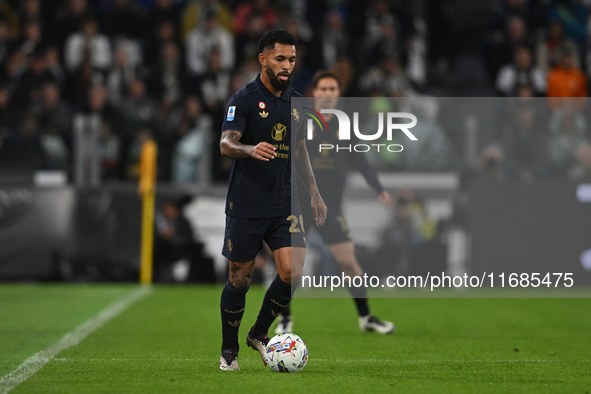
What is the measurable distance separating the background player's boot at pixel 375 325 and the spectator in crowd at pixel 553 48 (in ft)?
29.5

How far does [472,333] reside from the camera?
7844mm

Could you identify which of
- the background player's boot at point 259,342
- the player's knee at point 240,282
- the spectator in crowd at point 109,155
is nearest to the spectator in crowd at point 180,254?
the spectator in crowd at point 109,155

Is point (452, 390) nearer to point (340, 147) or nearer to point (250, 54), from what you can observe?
point (340, 147)

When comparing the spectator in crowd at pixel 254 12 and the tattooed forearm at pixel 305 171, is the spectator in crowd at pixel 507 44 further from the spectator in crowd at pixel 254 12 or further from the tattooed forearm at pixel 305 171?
the tattooed forearm at pixel 305 171

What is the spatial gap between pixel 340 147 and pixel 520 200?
4.62 metres

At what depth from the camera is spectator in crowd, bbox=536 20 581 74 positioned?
15.2 m

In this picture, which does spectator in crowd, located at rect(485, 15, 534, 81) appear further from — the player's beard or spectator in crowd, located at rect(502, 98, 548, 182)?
the player's beard

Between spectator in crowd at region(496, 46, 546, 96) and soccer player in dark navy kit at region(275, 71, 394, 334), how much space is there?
7646mm

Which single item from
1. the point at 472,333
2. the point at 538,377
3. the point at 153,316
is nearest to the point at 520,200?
the point at 472,333

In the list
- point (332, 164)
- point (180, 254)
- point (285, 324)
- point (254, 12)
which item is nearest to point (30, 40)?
point (254, 12)

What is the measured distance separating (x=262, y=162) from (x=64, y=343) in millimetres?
2697

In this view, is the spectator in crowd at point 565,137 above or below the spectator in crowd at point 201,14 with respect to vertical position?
below

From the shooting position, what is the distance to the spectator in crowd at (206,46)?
50.4 ft

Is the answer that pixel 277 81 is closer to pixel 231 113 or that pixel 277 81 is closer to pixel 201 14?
pixel 231 113
